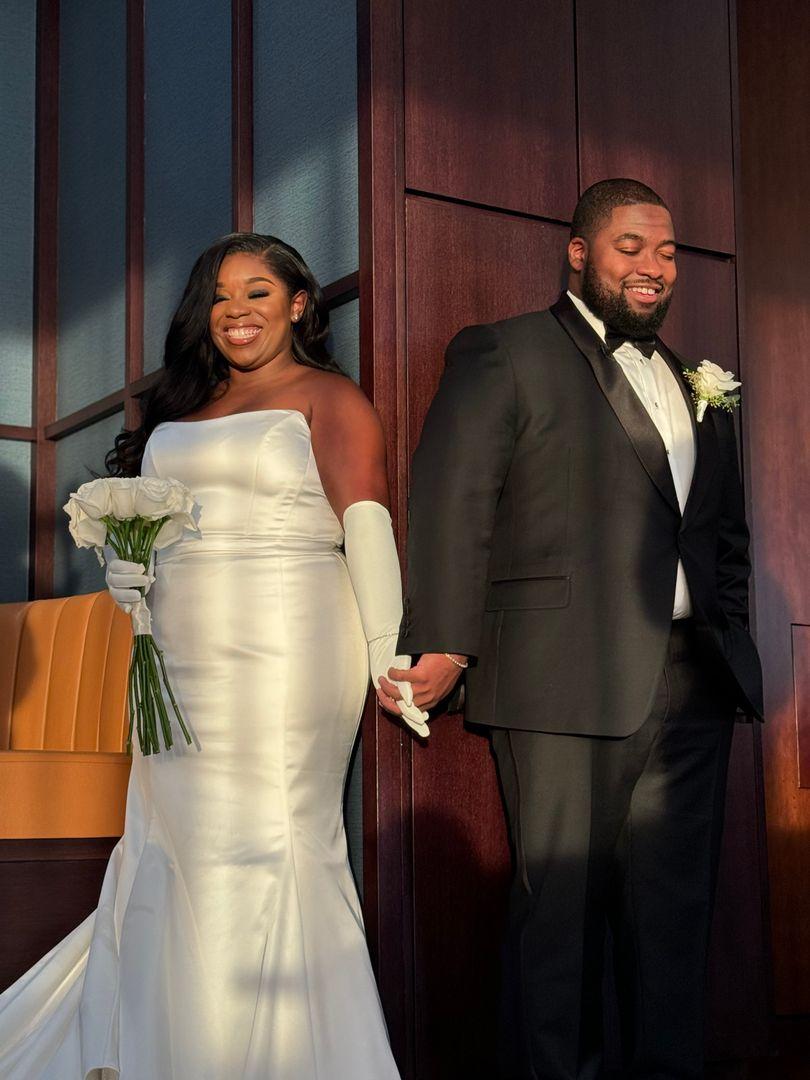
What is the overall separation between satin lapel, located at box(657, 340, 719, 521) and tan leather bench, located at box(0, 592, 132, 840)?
5.51ft

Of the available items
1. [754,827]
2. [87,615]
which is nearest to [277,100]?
[87,615]

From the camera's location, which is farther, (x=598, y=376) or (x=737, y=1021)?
(x=737, y=1021)

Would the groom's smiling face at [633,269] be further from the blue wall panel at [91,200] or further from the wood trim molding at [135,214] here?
the blue wall panel at [91,200]

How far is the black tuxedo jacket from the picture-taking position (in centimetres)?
338

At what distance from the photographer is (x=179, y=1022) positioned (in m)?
3.39

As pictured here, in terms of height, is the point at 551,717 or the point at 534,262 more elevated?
the point at 534,262

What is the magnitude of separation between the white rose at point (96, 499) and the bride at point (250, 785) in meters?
0.13

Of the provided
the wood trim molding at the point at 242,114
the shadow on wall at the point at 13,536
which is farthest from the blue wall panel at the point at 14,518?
the wood trim molding at the point at 242,114

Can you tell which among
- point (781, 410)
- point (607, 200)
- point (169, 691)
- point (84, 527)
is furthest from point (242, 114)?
point (781, 410)

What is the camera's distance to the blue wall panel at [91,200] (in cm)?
562

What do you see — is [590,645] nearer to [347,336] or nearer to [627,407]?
[627,407]

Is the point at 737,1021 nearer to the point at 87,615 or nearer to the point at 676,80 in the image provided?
the point at 87,615

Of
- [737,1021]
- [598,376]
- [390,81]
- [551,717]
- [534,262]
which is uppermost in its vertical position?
[390,81]

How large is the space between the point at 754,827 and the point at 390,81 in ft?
6.96
